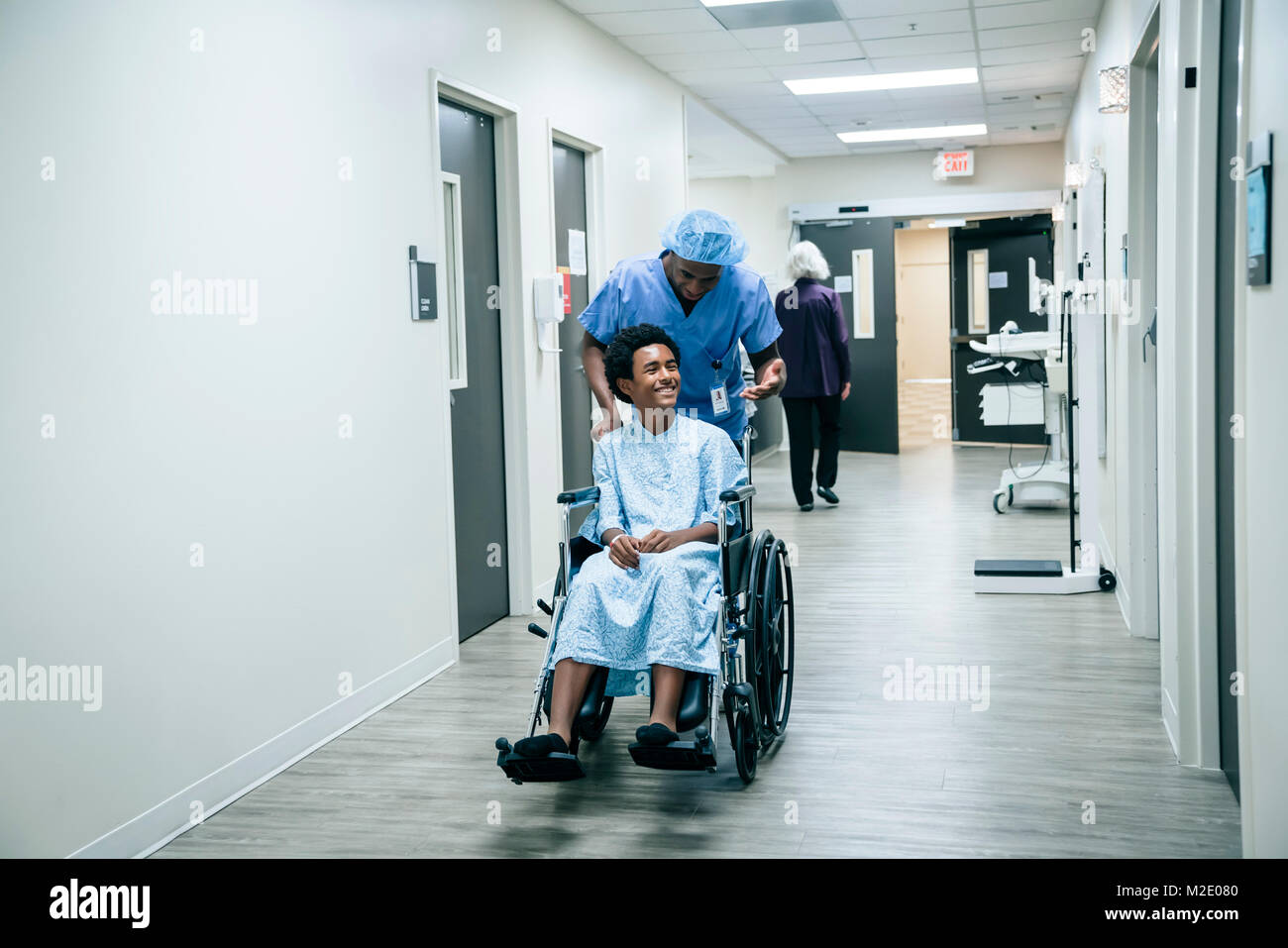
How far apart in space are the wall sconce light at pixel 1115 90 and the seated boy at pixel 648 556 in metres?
2.19

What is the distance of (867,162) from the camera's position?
1125 centimetres

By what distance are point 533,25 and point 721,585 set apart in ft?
10.6

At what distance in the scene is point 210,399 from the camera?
295 centimetres

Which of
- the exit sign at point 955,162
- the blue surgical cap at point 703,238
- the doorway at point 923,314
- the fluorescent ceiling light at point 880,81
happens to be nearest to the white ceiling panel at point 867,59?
the fluorescent ceiling light at point 880,81

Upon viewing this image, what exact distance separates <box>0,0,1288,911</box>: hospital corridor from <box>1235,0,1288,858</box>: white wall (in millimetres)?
14

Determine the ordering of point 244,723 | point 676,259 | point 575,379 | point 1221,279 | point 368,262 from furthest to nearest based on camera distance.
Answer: point 575,379
point 368,262
point 676,259
point 244,723
point 1221,279

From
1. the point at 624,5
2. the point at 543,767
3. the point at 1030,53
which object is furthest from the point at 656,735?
the point at 1030,53

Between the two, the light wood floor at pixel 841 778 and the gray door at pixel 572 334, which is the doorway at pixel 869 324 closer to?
the gray door at pixel 572 334

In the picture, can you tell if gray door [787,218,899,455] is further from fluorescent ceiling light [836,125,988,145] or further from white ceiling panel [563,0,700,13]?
white ceiling panel [563,0,700,13]

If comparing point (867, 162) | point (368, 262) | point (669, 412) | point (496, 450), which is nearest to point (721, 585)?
point (669, 412)

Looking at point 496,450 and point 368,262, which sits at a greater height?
point 368,262

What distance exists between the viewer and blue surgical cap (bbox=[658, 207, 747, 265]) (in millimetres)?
3295

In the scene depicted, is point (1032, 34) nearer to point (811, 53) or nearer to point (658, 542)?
point (811, 53)
